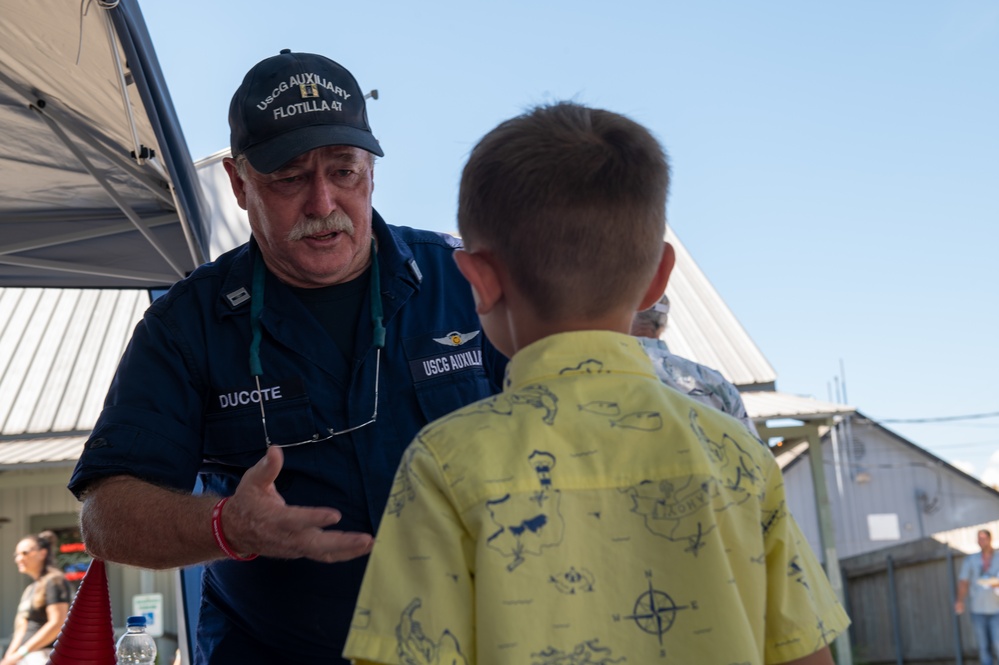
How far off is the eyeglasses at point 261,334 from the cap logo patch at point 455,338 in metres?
0.13

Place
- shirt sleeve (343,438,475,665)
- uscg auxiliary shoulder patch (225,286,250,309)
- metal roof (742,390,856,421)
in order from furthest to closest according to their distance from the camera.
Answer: metal roof (742,390,856,421)
uscg auxiliary shoulder patch (225,286,250,309)
shirt sleeve (343,438,475,665)

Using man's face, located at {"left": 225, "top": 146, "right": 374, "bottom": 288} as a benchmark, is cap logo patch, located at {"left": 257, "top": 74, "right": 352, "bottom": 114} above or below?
above

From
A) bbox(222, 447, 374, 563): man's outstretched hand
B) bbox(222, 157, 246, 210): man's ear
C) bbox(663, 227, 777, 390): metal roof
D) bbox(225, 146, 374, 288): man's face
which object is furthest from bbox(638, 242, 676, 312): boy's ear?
bbox(663, 227, 777, 390): metal roof

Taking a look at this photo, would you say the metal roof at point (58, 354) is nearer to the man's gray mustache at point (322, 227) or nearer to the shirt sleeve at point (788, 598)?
the man's gray mustache at point (322, 227)

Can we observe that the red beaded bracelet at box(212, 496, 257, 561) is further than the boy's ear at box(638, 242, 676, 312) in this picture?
Yes

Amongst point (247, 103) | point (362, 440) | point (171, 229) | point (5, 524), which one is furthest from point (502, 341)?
point (5, 524)

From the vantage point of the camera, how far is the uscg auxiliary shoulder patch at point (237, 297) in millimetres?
2434

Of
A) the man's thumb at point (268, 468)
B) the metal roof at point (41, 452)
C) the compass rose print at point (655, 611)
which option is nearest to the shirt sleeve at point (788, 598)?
the compass rose print at point (655, 611)

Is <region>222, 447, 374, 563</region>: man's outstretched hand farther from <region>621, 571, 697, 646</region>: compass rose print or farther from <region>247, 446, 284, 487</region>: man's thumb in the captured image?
<region>621, 571, 697, 646</region>: compass rose print

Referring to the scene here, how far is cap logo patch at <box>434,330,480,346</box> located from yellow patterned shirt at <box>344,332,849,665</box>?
1027mm

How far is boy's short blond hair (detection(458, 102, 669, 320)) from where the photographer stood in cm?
148

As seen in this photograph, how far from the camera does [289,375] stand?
7.72ft

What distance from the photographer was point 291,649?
225 cm

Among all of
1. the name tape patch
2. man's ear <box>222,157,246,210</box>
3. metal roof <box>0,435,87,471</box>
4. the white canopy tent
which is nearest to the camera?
the name tape patch
